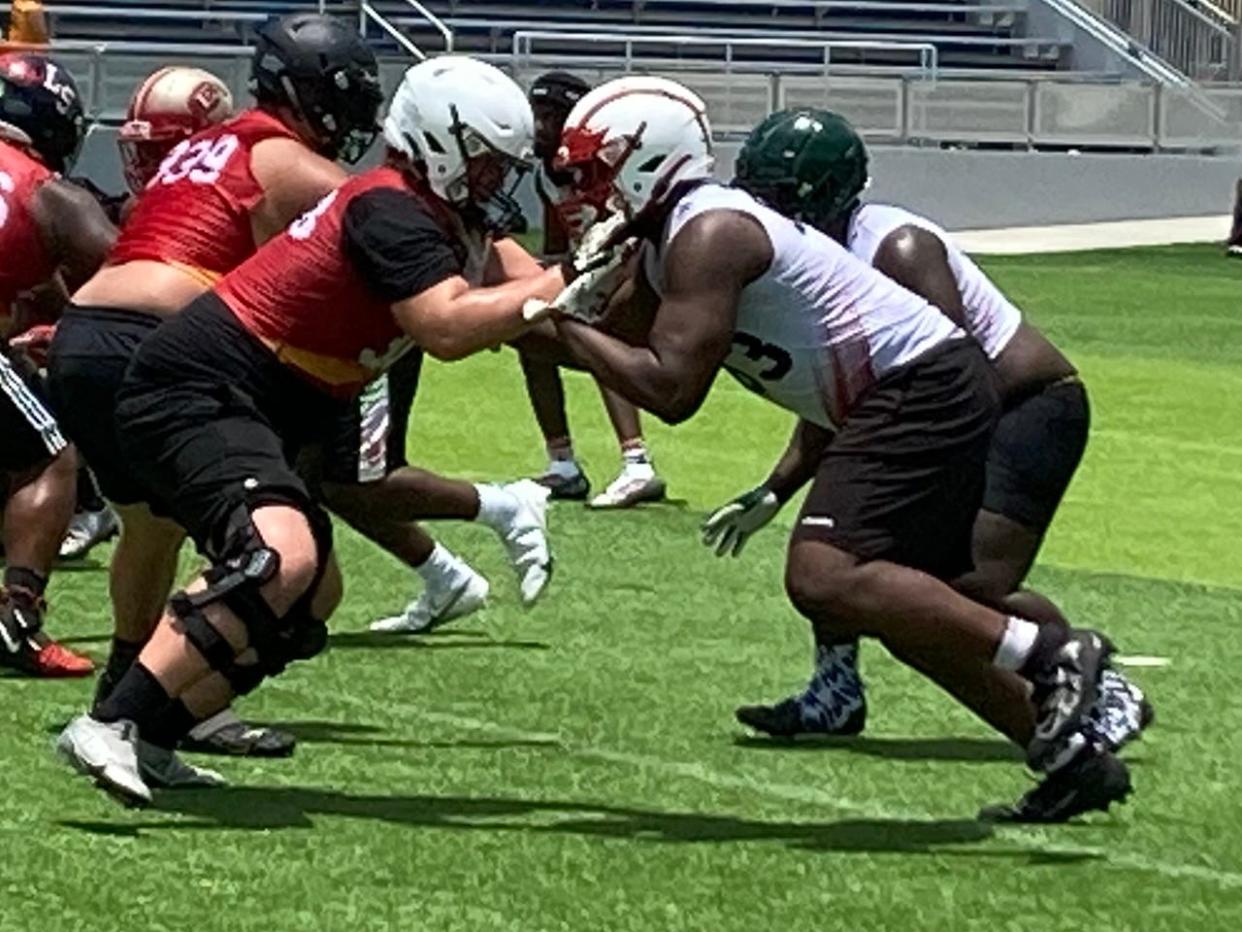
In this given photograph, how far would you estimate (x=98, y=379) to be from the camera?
7.87 meters

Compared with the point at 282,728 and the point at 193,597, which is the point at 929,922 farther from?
the point at 282,728

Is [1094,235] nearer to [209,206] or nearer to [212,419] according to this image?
[209,206]

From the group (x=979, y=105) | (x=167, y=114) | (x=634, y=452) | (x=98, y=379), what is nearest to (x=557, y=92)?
(x=634, y=452)

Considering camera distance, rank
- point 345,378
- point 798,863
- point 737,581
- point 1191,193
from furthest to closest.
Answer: point 1191,193, point 737,581, point 345,378, point 798,863

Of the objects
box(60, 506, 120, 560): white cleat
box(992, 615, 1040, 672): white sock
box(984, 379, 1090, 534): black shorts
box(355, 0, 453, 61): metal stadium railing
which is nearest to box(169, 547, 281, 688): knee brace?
box(992, 615, 1040, 672): white sock

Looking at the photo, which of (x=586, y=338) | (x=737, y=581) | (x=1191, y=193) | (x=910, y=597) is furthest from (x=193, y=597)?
(x=1191, y=193)

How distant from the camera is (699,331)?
6.81 meters

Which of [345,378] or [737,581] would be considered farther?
[737,581]

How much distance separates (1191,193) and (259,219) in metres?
26.4

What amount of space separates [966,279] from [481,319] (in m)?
1.53

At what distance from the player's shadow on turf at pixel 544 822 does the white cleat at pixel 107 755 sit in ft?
0.29

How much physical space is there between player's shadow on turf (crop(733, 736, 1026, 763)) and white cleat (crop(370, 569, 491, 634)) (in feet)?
5.64

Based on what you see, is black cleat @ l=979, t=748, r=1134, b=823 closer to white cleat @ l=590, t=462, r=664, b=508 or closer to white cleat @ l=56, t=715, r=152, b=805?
white cleat @ l=56, t=715, r=152, b=805

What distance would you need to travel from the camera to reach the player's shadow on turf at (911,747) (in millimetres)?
8125
